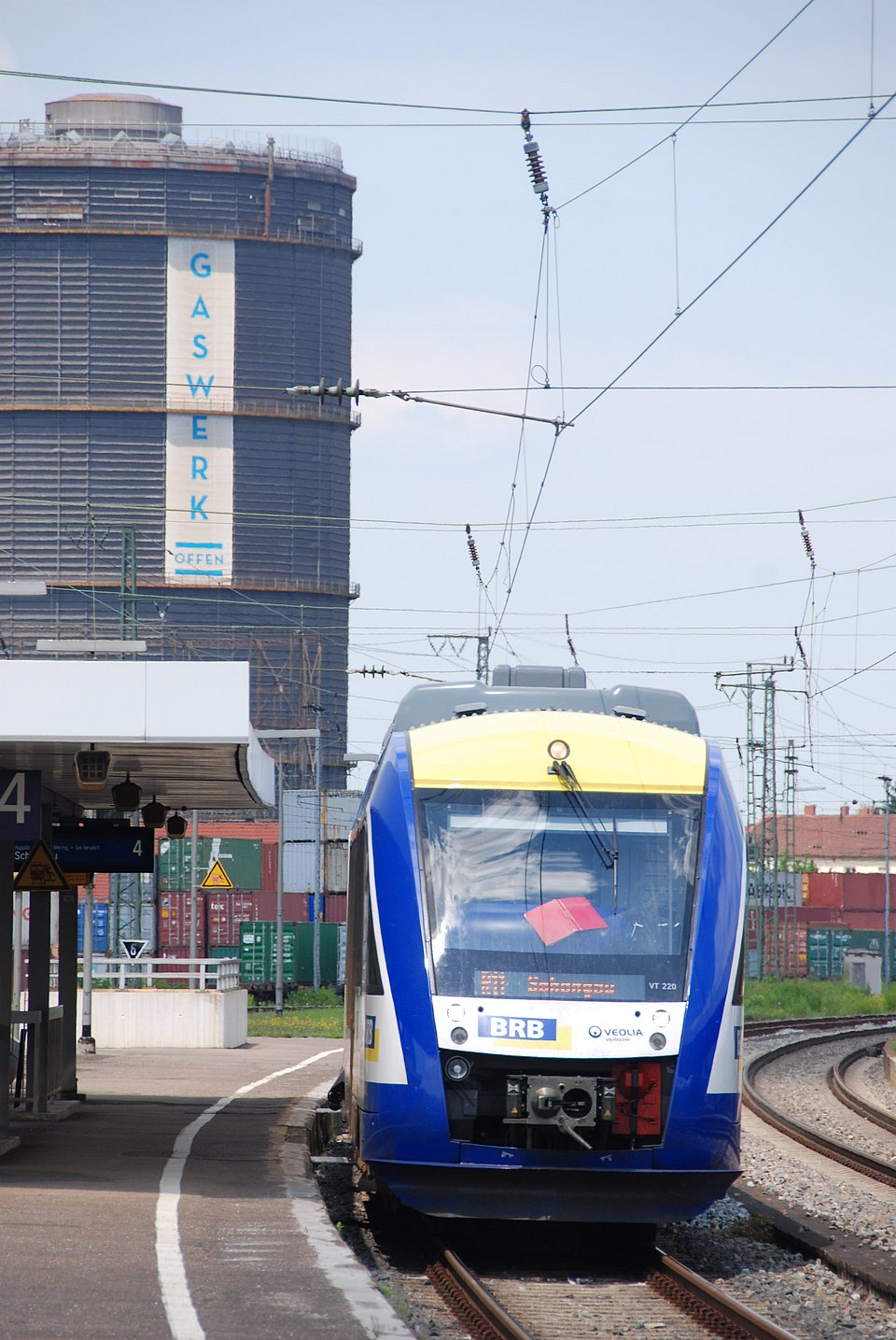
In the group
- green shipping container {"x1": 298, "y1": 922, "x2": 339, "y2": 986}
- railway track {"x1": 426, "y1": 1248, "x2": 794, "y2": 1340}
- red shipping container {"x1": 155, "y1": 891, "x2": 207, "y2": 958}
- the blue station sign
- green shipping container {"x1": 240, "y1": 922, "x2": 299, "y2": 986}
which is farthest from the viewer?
red shipping container {"x1": 155, "y1": 891, "x2": 207, "y2": 958}

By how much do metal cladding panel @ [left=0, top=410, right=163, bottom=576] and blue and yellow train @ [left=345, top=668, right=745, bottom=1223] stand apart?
3300 inches

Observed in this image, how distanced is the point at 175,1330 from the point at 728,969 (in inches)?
174

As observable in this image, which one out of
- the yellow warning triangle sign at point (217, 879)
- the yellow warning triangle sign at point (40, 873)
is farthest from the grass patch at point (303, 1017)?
the yellow warning triangle sign at point (40, 873)

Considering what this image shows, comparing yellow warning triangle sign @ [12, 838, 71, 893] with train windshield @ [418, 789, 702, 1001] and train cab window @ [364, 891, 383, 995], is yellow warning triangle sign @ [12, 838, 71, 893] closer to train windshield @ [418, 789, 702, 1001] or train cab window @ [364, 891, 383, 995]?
train cab window @ [364, 891, 383, 995]

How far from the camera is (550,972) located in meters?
10.8

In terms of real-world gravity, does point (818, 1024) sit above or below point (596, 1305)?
below

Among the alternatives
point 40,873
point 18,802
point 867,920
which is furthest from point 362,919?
Answer: point 867,920

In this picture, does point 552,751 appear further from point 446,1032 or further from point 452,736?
point 446,1032

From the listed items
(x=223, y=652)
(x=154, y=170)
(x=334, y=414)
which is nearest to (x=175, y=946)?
(x=223, y=652)

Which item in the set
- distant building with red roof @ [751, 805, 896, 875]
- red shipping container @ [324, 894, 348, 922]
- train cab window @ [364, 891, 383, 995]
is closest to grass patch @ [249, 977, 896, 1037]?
red shipping container @ [324, 894, 348, 922]

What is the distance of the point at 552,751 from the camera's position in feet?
38.1

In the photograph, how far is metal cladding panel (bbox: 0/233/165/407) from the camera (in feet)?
309

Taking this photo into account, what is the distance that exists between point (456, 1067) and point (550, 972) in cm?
78

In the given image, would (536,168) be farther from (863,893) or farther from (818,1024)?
(863,893)
